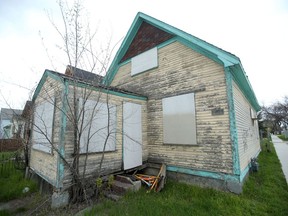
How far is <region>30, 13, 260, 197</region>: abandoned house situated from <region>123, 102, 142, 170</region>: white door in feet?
0.13

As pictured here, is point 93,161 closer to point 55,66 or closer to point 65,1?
point 55,66

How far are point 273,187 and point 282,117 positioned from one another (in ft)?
159

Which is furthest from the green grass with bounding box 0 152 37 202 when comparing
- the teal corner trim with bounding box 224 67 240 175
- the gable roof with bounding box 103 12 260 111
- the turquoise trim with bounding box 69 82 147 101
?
the teal corner trim with bounding box 224 67 240 175

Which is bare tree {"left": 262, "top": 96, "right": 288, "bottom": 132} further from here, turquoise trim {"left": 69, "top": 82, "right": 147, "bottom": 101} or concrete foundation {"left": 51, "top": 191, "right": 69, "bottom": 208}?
concrete foundation {"left": 51, "top": 191, "right": 69, "bottom": 208}

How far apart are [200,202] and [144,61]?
668cm

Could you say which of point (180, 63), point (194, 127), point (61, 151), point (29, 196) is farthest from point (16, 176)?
point (180, 63)

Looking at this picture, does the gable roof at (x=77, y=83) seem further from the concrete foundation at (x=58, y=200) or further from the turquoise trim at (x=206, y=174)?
the turquoise trim at (x=206, y=174)

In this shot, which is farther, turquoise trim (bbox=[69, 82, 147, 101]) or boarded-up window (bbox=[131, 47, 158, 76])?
boarded-up window (bbox=[131, 47, 158, 76])

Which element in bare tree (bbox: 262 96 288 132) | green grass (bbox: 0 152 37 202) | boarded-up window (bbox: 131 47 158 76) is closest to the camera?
green grass (bbox: 0 152 37 202)

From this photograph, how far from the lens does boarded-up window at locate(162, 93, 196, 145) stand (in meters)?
6.07

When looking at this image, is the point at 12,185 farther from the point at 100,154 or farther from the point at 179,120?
the point at 179,120

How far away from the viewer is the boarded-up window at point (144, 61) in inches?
307

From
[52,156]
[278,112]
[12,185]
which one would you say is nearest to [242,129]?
[52,156]

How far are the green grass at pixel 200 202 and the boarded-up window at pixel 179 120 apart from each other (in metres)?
1.79
